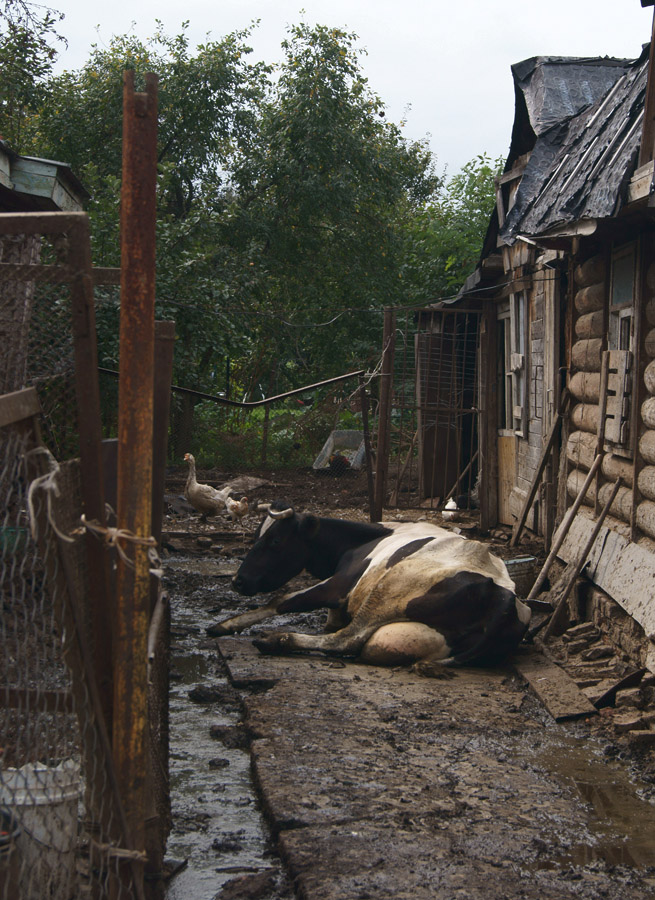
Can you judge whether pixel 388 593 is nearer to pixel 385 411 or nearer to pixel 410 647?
pixel 410 647

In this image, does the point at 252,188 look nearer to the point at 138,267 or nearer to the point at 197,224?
the point at 197,224

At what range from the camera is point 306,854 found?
3387 mm

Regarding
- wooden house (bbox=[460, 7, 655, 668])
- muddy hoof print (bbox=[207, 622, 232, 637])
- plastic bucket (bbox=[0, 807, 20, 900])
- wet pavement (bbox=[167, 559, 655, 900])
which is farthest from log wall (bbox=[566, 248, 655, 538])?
plastic bucket (bbox=[0, 807, 20, 900])

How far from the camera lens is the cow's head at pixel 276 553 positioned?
705cm

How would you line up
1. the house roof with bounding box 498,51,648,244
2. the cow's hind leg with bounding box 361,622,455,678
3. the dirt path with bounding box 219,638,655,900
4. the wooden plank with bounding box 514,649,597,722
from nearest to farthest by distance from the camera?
the dirt path with bounding box 219,638,655,900, the wooden plank with bounding box 514,649,597,722, the house roof with bounding box 498,51,648,244, the cow's hind leg with bounding box 361,622,455,678

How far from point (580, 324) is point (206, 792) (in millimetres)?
5662

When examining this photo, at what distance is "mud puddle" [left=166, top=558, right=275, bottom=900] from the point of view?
3.38 meters

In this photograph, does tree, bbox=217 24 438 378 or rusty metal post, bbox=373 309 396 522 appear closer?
rusty metal post, bbox=373 309 396 522

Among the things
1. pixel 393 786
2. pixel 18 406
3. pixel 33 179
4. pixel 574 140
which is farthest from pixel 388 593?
pixel 574 140

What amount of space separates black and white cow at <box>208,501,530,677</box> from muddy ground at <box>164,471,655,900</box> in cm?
18

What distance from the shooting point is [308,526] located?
23.4 ft

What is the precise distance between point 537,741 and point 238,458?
1370cm

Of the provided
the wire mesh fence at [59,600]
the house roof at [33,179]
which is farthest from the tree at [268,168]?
the wire mesh fence at [59,600]

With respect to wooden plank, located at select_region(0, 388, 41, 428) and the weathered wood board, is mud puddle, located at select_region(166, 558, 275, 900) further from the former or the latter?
the weathered wood board
